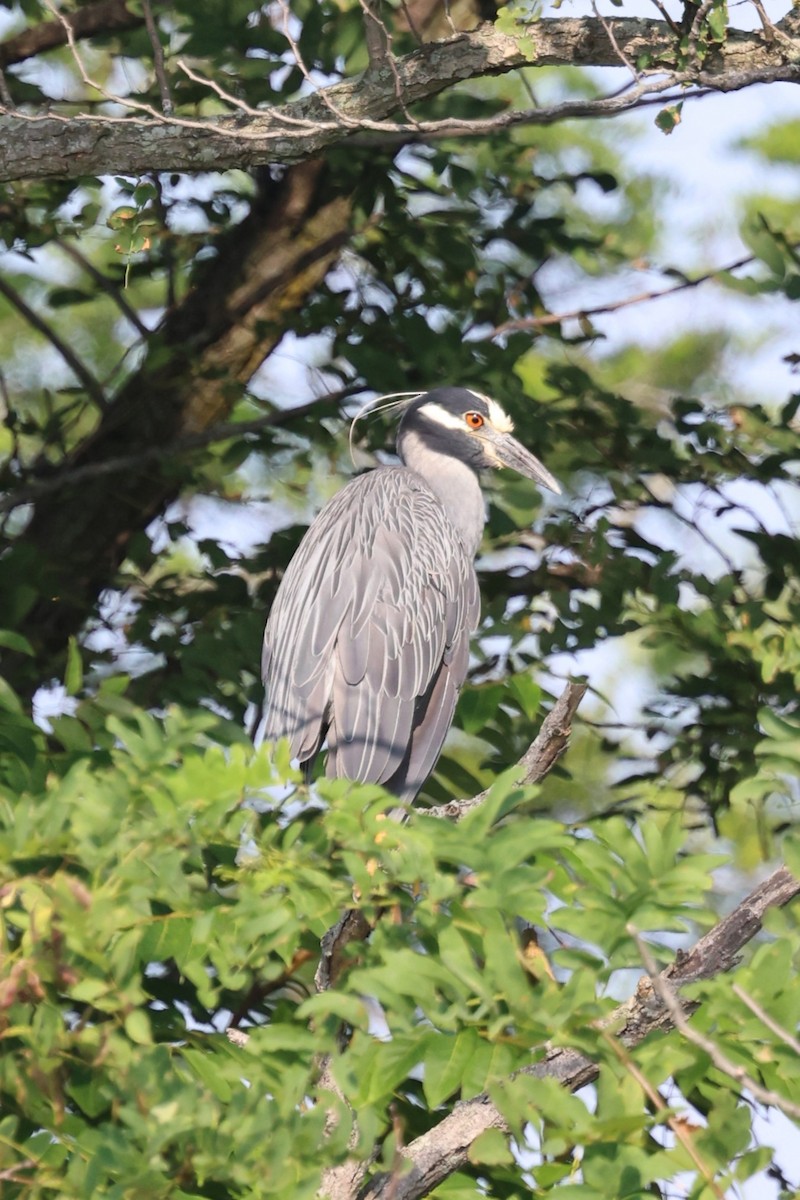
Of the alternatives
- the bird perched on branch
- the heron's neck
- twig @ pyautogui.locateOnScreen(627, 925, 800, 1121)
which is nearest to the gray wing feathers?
the bird perched on branch

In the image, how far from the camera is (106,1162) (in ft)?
4.61

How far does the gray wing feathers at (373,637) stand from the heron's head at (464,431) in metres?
0.35

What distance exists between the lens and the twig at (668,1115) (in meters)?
1.41

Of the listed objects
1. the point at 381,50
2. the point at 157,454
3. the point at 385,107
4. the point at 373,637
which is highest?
the point at 381,50

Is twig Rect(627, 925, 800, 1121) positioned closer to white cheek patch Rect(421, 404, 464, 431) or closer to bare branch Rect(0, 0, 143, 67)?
white cheek patch Rect(421, 404, 464, 431)

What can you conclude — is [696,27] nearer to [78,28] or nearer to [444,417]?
[444,417]

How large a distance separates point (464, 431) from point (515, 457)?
18 cm

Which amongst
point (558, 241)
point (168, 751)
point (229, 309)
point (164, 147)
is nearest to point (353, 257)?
point (229, 309)

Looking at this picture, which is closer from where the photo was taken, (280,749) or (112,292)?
(280,749)

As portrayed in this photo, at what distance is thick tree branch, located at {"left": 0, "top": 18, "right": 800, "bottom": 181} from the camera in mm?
2547

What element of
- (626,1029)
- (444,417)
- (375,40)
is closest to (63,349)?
(444,417)

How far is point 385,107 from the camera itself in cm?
267

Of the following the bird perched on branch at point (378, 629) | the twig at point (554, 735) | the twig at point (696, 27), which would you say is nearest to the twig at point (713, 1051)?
the twig at point (554, 735)

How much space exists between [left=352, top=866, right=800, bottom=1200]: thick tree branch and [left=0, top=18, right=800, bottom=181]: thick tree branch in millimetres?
1472
